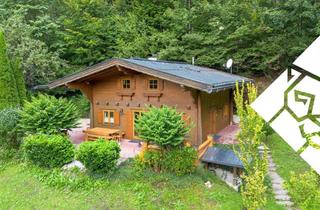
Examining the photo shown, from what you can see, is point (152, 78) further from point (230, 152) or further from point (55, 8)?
point (55, 8)

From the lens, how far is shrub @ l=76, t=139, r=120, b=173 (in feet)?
29.0

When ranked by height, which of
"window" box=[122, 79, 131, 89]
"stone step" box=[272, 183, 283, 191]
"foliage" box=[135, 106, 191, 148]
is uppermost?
"window" box=[122, 79, 131, 89]

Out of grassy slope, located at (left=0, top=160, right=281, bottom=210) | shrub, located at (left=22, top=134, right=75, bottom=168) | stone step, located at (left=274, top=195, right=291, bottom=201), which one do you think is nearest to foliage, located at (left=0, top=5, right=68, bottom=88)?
shrub, located at (left=22, top=134, right=75, bottom=168)

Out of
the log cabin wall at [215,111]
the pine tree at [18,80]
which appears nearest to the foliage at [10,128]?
the pine tree at [18,80]

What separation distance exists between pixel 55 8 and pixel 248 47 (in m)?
16.3

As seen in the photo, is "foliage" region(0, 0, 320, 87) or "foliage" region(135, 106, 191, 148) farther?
"foliage" region(0, 0, 320, 87)

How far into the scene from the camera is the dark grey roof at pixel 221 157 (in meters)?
8.92

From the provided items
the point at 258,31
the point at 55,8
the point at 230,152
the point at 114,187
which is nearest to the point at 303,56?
the point at 230,152

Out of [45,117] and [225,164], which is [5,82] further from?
[225,164]

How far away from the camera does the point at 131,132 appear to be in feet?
45.3

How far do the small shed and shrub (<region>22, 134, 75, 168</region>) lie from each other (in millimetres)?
4580

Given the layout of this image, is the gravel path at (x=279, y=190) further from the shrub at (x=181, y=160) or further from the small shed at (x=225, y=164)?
the shrub at (x=181, y=160)

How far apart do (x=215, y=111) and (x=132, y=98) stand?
4.15 metres
